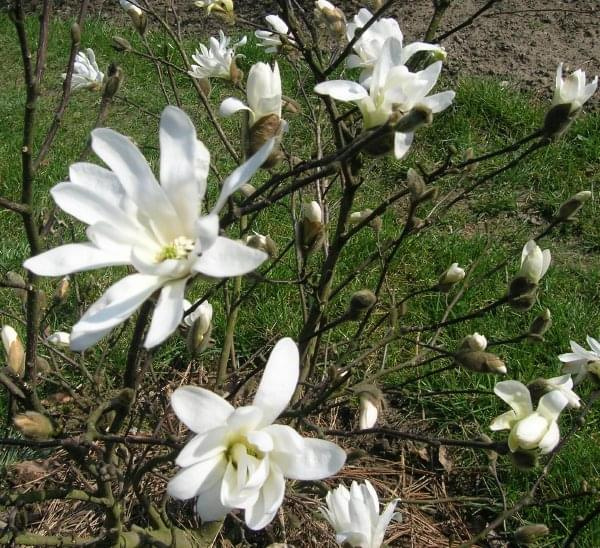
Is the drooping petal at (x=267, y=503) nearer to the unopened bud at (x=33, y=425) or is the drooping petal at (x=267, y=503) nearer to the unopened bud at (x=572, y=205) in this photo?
the unopened bud at (x=33, y=425)

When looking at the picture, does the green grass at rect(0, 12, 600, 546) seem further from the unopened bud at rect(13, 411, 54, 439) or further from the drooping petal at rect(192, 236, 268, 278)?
the drooping petal at rect(192, 236, 268, 278)

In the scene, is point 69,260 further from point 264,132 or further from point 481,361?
point 481,361

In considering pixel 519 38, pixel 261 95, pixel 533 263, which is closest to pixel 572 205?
pixel 533 263

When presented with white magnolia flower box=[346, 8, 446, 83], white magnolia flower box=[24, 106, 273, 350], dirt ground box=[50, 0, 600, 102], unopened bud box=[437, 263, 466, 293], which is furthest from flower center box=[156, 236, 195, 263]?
dirt ground box=[50, 0, 600, 102]

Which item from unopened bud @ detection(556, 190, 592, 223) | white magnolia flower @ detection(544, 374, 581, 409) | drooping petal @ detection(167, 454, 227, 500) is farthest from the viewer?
unopened bud @ detection(556, 190, 592, 223)

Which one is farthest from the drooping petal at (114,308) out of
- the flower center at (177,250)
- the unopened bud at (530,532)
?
the unopened bud at (530,532)
